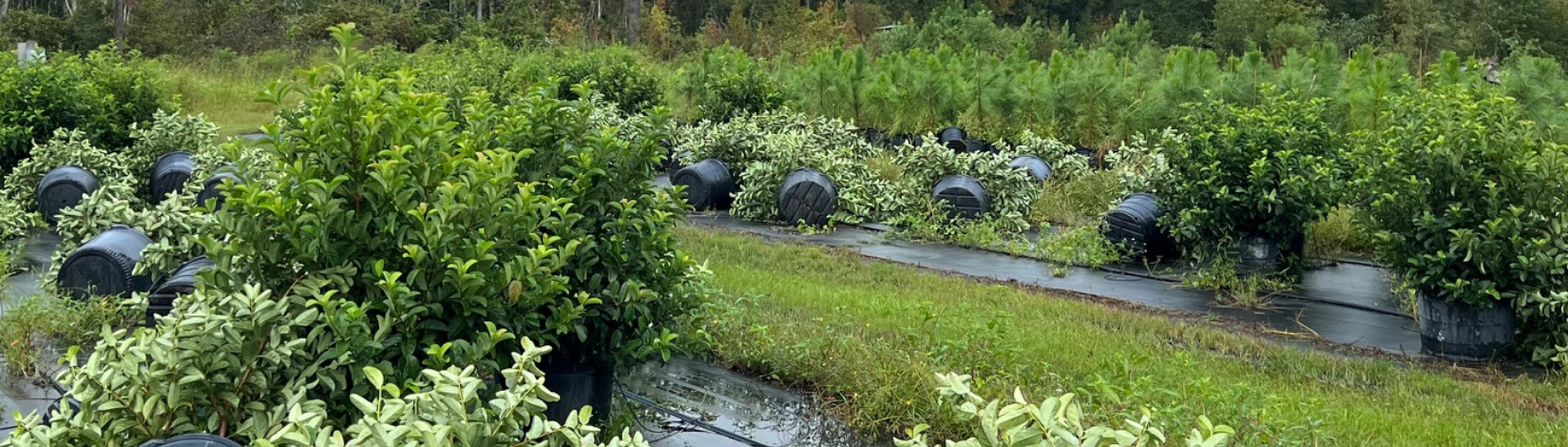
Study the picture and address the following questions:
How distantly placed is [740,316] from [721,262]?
2.54 metres

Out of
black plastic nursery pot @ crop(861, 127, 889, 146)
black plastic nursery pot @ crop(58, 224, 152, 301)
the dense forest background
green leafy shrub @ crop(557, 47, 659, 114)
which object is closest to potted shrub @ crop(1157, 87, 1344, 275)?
black plastic nursery pot @ crop(58, 224, 152, 301)

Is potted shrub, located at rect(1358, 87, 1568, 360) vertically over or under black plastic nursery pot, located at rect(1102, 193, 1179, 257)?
over

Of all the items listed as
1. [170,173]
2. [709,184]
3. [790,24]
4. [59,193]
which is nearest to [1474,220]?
[709,184]

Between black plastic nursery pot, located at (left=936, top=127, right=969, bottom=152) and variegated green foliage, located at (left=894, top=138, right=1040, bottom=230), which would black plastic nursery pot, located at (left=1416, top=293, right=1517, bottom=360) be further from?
black plastic nursery pot, located at (left=936, top=127, right=969, bottom=152)

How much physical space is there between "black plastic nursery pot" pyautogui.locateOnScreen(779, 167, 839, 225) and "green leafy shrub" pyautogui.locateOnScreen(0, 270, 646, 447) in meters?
7.72

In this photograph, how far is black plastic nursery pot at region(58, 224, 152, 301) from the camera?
277 inches

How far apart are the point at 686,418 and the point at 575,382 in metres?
0.68

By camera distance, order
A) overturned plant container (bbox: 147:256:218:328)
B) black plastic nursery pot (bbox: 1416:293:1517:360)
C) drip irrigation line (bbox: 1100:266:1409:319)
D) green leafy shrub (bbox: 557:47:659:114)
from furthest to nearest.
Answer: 1. green leafy shrub (bbox: 557:47:659:114)
2. drip irrigation line (bbox: 1100:266:1409:319)
3. black plastic nursery pot (bbox: 1416:293:1517:360)
4. overturned plant container (bbox: 147:256:218:328)

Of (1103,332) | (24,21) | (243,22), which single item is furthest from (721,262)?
(24,21)

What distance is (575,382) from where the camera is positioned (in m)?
4.95

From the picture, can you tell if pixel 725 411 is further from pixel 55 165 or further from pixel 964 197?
pixel 55 165

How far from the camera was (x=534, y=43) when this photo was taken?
3272cm

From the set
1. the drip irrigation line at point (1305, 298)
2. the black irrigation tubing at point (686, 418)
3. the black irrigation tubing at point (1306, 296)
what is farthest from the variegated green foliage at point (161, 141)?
the drip irrigation line at point (1305, 298)

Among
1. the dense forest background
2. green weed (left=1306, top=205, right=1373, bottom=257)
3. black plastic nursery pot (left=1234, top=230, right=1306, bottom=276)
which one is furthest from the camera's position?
the dense forest background
